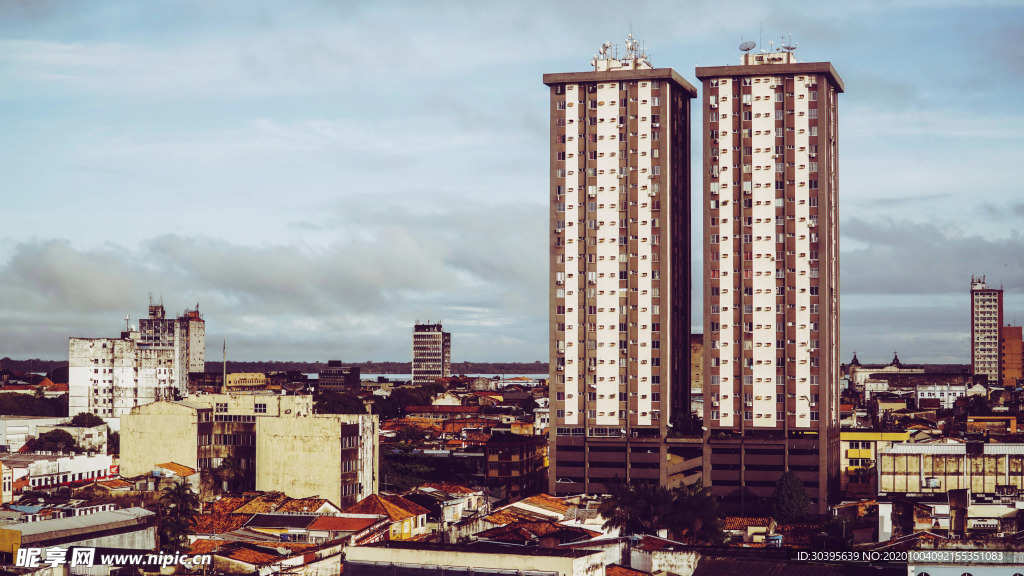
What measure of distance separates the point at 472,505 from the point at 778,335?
47.7 metres

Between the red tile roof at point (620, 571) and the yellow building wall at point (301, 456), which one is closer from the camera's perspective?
the red tile roof at point (620, 571)

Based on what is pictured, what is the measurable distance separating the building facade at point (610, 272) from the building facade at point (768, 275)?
232 inches

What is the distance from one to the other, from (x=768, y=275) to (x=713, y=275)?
658cm

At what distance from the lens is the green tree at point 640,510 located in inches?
4389

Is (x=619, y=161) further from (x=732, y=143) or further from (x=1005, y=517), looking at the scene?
(x=1005, y=517)

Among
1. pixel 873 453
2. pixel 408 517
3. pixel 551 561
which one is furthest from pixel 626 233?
pixel 551 561

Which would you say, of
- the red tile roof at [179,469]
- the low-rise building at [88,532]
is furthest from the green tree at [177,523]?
the red tile roof at [179,469]

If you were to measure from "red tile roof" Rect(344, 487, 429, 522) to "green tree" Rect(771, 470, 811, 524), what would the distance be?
1858 inches

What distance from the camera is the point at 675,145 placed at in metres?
169

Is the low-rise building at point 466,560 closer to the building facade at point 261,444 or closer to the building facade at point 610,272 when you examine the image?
the building facade at point 261,444

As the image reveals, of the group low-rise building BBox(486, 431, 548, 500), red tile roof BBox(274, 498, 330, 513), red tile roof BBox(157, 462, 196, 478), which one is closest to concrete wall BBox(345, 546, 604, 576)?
red tile roof BBox(274, 498, 330, 513)

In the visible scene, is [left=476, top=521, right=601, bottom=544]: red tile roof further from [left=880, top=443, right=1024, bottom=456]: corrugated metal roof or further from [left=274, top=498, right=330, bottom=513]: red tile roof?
[left=880, top=443, right=1024, bottom=456]: corrugated metal roof

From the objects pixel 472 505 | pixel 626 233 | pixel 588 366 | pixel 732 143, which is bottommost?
pixel 472 505

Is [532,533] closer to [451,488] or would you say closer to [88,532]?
[88,532]
